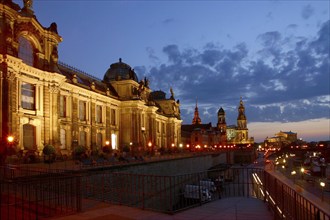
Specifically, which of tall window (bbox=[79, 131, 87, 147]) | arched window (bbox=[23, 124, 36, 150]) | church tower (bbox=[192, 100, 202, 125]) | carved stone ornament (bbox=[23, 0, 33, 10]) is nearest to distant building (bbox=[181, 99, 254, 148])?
church tower (bbox=[192, 100, 202, 125])

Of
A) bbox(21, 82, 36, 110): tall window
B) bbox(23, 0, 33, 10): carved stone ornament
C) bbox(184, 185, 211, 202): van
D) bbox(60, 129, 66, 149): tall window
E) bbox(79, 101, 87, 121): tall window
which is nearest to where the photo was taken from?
bbox(184, 185, 211, 202): van

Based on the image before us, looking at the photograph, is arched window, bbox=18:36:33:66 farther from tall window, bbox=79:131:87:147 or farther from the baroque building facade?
tall window, bbox=79:131:87:147

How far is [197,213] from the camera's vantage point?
11859 mm

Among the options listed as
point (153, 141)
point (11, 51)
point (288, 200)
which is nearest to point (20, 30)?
point (11, 51)

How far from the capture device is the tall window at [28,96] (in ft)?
110

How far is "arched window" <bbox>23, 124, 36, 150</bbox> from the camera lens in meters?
33.6

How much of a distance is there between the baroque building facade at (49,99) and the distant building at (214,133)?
50.8 m

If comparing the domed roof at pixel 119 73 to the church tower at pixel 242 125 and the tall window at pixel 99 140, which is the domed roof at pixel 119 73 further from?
the church tower at pixel 242 125

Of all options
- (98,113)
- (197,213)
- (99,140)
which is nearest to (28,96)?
(98,113)

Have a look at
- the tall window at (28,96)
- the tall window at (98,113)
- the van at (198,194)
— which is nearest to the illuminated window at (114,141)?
the tall window at (98,113)

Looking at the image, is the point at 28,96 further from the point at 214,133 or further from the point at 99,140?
the point at 214,133

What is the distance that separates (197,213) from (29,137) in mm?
26876

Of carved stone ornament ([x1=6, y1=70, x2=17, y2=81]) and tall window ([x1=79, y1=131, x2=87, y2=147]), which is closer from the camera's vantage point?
carved stone ornament ([x1=6, y1=70, x2=17, y2=81])

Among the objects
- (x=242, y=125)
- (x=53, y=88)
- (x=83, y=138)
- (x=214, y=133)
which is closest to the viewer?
(x=53, y=88)
